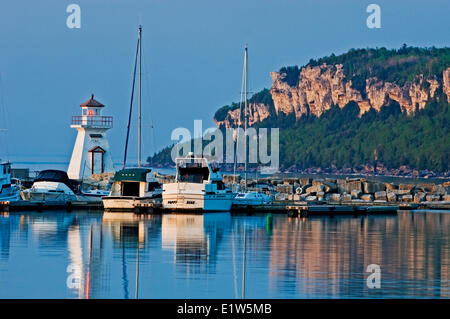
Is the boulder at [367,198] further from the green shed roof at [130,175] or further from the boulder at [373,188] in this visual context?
the green shed roof at [130,175]

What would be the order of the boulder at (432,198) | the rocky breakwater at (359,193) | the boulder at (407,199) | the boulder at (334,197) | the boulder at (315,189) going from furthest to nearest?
the boulder at (315,189) < the boulder at (432,198) < the boulder at (407,199) < the rocky breakwater at (359,193) < the boulder at (334,197)

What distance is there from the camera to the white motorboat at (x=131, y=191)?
149ft

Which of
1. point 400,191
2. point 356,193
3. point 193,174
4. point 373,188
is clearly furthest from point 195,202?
point 400,191

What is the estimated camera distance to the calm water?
21.2 metres

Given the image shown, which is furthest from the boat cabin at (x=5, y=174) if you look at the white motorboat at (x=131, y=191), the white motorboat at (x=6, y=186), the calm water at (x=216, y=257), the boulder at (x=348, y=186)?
the boulder at (x=348, y=186)

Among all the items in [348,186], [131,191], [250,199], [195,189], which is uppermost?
[348,186]

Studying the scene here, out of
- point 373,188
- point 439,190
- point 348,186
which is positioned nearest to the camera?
point 373,188

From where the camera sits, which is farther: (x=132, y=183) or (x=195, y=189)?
(x=132, y=183)

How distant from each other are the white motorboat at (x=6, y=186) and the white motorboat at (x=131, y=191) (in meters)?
5.27

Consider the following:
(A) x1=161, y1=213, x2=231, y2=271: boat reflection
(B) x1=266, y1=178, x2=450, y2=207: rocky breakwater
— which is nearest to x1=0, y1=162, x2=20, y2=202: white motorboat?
(A) x1=161, y1=213, x2=231, y2=271: boat reflection

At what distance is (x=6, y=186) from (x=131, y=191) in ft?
21.6

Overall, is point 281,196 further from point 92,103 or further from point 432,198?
point 92,103

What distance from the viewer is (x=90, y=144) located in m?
57.4
